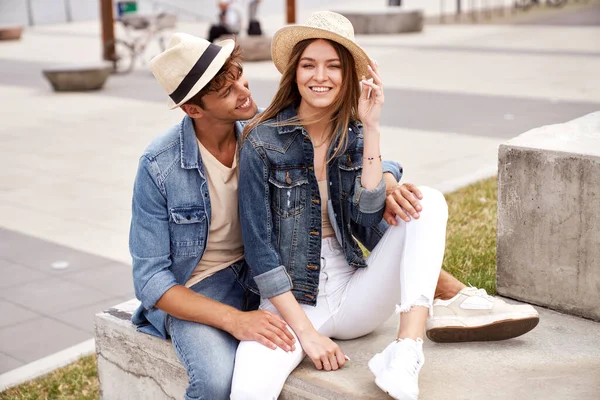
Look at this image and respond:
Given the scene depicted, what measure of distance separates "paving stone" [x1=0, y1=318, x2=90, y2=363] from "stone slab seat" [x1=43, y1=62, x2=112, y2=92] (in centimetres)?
790

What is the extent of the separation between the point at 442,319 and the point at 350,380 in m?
0.44

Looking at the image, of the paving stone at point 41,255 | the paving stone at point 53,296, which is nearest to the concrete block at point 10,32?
the paving stone at point 41,255

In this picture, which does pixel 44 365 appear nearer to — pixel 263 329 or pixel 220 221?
pixel 220 221

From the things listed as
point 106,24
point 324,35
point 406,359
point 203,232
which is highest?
point 324,35

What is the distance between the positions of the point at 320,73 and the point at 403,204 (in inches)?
20.0

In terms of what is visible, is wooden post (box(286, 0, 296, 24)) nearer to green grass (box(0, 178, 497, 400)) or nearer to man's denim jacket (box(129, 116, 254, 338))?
green grass (box(0, 178, 497, 400))

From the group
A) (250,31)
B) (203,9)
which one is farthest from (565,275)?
(203,9)

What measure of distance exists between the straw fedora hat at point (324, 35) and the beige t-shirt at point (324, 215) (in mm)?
396

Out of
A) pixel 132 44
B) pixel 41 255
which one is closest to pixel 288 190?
pixel 41 255

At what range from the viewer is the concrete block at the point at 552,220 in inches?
130

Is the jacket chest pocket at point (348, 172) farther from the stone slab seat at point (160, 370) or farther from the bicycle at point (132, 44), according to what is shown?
the bicycle at point (132, 44)

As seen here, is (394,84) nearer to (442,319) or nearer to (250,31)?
(250,31)

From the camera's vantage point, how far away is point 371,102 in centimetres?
281

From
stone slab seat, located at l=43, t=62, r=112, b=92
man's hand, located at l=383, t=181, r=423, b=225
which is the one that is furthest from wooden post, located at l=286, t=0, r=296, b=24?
man's hand, located at l=383, t=181, r=423, b=225
